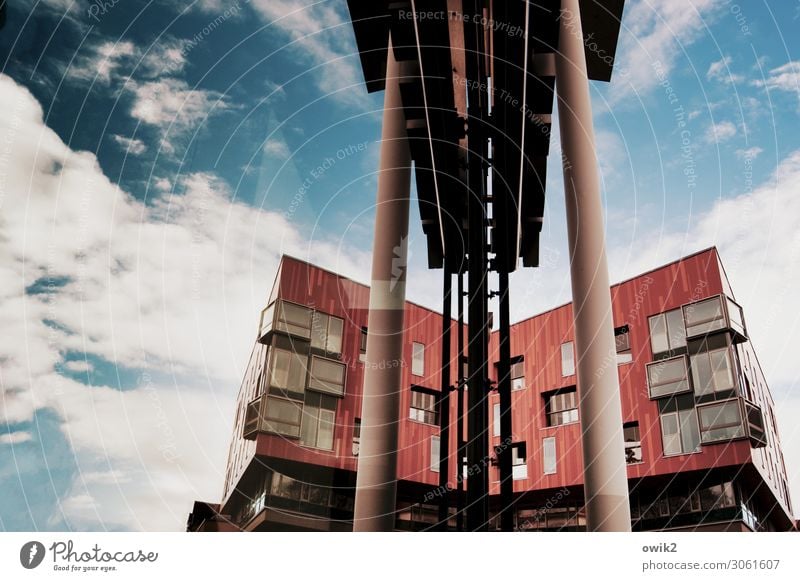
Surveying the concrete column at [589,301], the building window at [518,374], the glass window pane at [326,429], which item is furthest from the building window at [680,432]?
the concrete column at [589,301]

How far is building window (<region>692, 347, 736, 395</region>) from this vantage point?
1507 centimetres

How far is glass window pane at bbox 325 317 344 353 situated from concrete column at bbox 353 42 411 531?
10816 millimetres

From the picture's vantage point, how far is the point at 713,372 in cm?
1530

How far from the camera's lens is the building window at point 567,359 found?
60.4ft

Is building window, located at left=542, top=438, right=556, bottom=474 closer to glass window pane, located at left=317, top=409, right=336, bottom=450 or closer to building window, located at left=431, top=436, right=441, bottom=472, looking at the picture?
building window, located at left=431, top=436, right=441, bottom=472

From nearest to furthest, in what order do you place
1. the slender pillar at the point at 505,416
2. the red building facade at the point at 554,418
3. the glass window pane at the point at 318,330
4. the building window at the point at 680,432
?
1. the slender pillar at the point at 505,416
2. the red building facade at the point at 554,418
3. the building window at the point at 680,432
4. the glass window pane at the point at 318,330

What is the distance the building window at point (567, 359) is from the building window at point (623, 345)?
140 centimetres

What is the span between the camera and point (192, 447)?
27.5 feet

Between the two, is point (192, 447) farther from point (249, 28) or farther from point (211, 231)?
point (249, 28)

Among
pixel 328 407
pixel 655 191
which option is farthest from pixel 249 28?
pixel 328 407

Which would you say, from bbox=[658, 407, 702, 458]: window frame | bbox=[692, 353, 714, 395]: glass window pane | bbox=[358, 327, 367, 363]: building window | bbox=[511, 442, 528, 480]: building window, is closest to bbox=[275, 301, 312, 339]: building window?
bbox=[358, 327, 367, 363]: building window

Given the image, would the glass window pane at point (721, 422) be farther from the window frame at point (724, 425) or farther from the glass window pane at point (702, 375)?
the glass window pane at point (702, 375)

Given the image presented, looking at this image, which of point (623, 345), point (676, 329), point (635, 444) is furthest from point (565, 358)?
point (676, 329)

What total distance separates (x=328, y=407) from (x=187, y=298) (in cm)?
997
